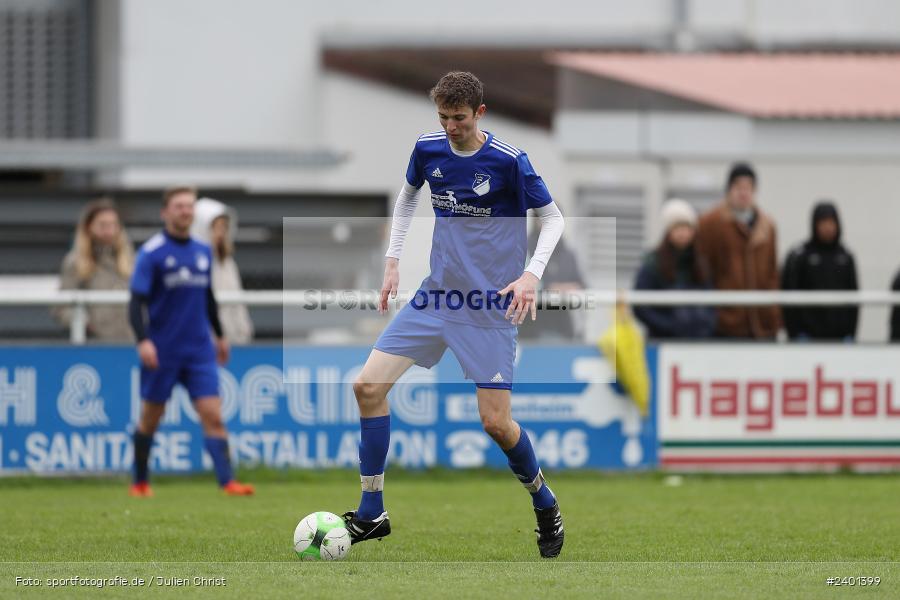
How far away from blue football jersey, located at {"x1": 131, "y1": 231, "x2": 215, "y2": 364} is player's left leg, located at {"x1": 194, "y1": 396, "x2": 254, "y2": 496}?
13.5 inches

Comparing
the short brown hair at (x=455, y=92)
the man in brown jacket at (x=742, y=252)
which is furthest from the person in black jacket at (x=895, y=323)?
the short brown hair at (x=455, y=92)

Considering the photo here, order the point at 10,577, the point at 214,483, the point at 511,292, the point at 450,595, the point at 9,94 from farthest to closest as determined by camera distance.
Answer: the point at 9,94 → the point at 214,483 → the point at 511,292 → the point at 10,577 → the point at 450,595

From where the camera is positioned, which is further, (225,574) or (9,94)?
(9,94)

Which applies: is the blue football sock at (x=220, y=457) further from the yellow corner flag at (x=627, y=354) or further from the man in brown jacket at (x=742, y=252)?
the man in brown jacket at (x=742, y=252)

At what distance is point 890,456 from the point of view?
14445 millimetres

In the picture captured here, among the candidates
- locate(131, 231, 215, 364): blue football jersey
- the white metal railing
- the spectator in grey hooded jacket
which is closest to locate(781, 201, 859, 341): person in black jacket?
the white metal railing

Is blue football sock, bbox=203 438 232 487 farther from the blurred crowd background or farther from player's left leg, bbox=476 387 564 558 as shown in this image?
player's left leg, bbox=476 387 564 558

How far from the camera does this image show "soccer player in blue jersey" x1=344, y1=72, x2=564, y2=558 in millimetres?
8461

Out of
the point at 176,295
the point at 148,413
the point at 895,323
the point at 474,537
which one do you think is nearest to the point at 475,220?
the point at 474,537

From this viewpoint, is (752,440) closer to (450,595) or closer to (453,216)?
(453,216)

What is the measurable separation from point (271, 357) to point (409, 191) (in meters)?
5.49

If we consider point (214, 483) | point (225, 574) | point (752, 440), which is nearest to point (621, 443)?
point (752, 440)

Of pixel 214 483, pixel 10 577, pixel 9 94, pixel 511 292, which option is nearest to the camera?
pixel 10 577

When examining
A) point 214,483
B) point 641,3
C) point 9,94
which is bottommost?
point 214,483
